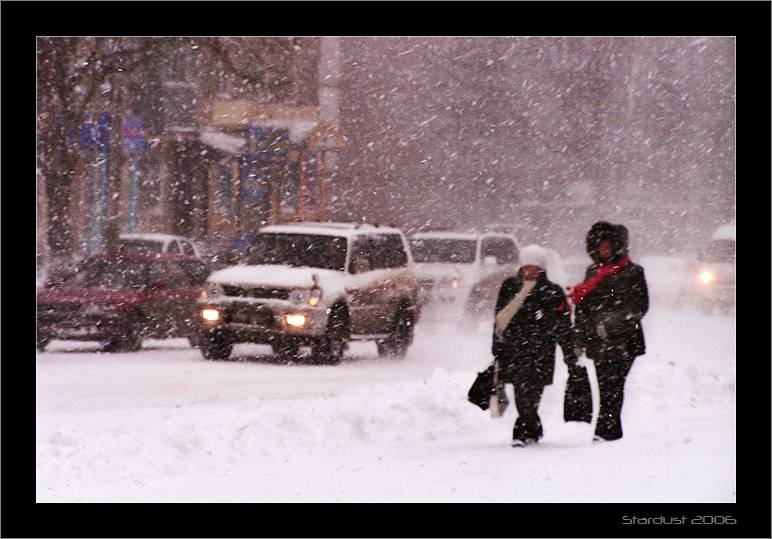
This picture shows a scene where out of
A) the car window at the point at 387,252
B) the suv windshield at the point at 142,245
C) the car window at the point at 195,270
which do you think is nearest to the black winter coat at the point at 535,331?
the car window at the point at 387,252

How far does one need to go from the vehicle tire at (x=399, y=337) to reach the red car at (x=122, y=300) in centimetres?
272

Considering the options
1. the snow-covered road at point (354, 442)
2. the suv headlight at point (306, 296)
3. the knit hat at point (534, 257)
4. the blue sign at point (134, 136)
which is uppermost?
the blue sign at point (134, 136)

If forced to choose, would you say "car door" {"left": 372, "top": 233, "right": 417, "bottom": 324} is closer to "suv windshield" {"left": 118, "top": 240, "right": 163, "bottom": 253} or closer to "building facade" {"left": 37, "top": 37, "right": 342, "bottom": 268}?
"suv windshield" {"left": 118, "top": 240, "right": 163, "bottom": 253}

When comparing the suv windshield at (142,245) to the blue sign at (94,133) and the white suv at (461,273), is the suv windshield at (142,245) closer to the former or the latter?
the blue sign at (94,133)

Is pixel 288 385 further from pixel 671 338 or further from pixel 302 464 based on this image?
pixel 671 338

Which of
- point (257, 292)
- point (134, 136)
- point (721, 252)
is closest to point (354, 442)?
point (257, 292)

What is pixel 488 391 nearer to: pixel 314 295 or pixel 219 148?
→ pixel 314 295

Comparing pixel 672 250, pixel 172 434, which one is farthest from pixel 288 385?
pixel 672 250

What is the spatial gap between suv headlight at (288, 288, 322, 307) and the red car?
216 centimetres

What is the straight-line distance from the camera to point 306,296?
13.9 metres

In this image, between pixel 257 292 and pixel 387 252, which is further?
pixel 387 252

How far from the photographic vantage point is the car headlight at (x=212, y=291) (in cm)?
1419

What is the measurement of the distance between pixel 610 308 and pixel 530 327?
23.6 inches

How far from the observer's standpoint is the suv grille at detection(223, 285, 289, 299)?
13953 millimetres
